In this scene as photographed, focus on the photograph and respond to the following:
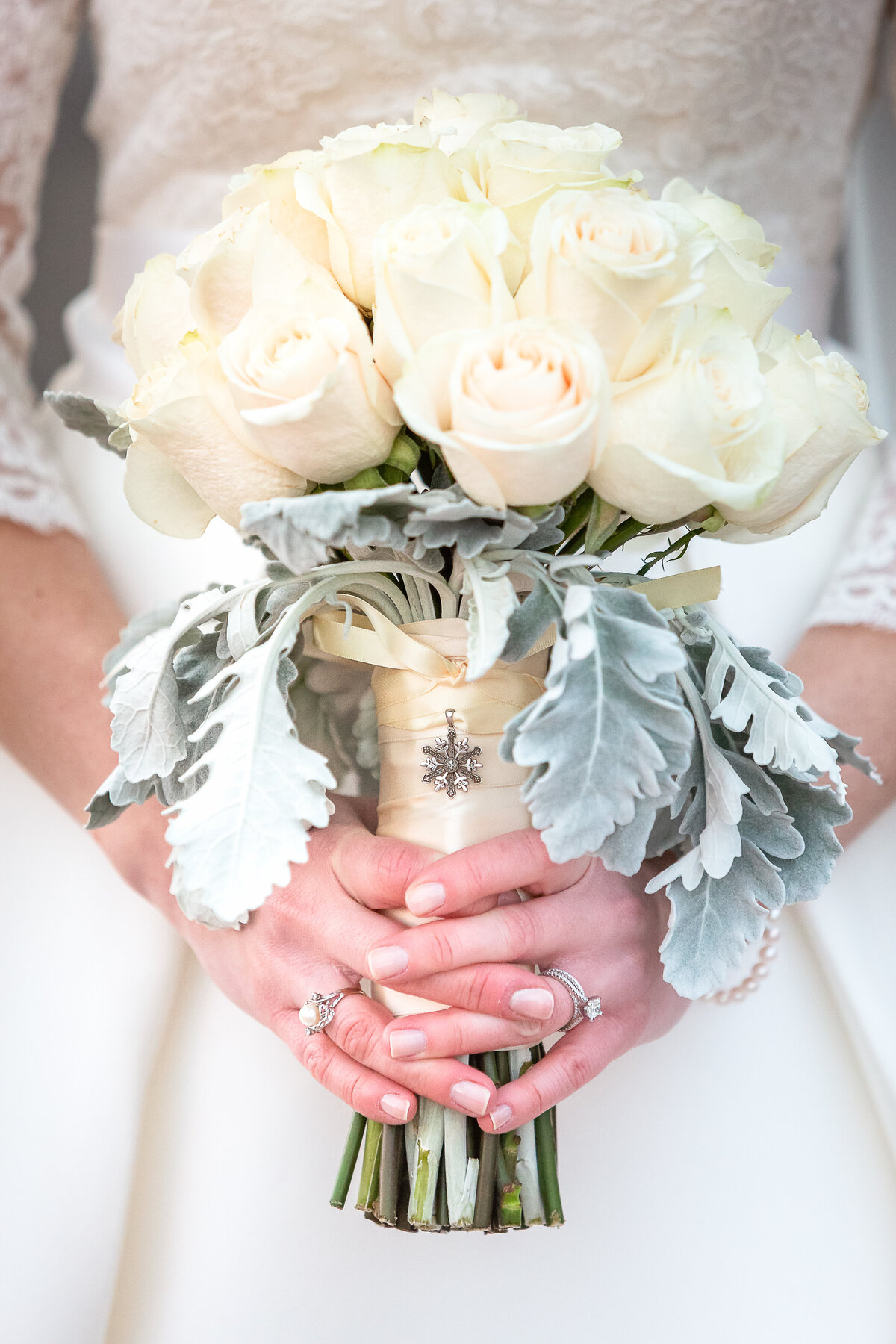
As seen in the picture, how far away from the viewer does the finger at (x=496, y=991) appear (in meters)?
0.63

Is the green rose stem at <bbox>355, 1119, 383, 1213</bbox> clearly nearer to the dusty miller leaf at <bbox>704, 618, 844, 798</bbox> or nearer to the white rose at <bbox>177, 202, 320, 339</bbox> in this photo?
the dusty miller leaf at <bbox>704, 618, 844, 798</bbox>

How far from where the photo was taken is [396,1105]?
0.64m

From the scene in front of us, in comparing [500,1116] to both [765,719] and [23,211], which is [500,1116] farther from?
[23,211]

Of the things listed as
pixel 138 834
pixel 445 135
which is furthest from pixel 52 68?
pixel 138 834

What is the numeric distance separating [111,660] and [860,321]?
1.31m

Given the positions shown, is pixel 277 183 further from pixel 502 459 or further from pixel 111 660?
pixel 111 660

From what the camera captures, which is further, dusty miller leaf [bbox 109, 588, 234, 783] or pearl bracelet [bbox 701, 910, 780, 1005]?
pearl bracelet [bbox 701, 910, 780, 1005]

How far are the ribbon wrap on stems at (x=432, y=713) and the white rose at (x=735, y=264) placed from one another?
22 cm

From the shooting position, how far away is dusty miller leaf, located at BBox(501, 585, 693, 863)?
1.67 ft

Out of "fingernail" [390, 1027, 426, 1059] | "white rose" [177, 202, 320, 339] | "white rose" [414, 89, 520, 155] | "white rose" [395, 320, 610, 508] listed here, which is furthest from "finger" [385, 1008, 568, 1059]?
"white rose" [414, 89, 520, 155]

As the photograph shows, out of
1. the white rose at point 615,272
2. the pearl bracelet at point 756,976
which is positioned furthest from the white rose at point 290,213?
the pearl bracelet at point 756,976

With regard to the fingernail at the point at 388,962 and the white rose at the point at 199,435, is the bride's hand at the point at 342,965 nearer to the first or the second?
the fingernail at the point at 388,962

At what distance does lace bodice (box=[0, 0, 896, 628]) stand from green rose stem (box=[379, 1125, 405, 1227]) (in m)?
0.68

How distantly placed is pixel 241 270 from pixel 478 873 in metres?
0.38
